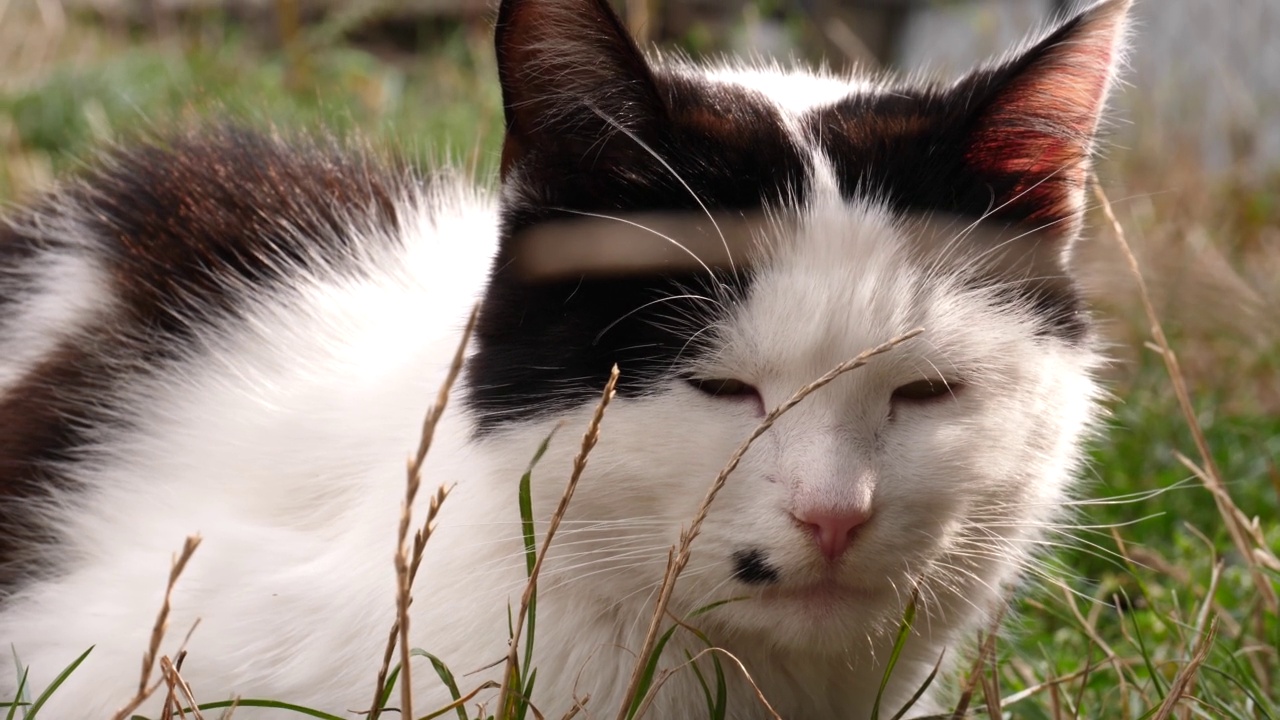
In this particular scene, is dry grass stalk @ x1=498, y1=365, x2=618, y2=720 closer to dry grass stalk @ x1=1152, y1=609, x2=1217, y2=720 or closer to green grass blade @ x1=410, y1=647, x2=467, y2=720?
green grass blade @ x1=410, y1=647, x2=467, y2=720

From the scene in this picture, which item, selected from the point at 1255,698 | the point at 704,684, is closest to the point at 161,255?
the point at 704,684

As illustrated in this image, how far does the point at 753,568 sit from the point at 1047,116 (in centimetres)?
64

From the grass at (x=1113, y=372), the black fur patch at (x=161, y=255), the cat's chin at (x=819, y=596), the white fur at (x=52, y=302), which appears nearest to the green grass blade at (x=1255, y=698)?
the grass at (x=1113, y=372)

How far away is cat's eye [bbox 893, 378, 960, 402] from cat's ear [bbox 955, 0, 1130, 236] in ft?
0.79

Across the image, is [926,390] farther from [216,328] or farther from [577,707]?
[216,328]

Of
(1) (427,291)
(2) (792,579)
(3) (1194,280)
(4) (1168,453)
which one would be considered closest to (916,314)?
(2) (792,579)

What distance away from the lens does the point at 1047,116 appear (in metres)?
1.49

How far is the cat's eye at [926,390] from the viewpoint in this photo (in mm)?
1332

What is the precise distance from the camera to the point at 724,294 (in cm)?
132

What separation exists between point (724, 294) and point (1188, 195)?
357 centimetres

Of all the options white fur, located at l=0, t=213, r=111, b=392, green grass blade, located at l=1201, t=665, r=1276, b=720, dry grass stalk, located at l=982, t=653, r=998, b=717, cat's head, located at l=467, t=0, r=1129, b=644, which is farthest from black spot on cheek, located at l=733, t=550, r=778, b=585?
white fur, located at l=0, t=213, r=111, b=392

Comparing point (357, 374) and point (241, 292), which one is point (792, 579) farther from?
point (241, 292)

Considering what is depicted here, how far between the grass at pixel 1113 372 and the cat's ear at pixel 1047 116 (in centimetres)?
13

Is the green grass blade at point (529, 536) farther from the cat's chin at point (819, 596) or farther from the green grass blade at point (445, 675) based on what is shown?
the cat's chin at point (819, 596)
